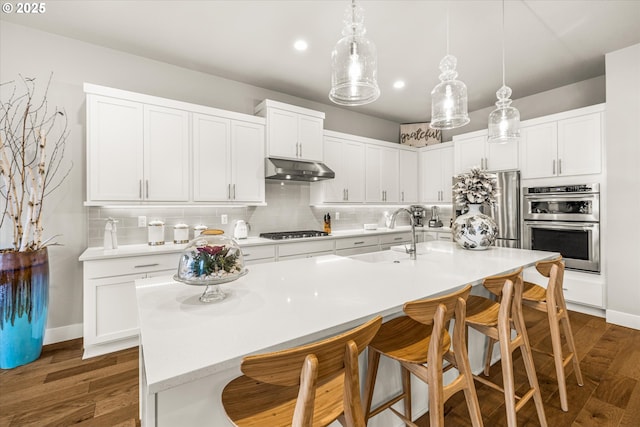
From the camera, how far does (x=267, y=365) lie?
684 millimetres

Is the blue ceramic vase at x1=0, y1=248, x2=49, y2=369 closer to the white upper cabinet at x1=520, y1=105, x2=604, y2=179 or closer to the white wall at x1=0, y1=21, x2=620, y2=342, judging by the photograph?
the white wall at x1=0, y1=21, x2=620, y2=342

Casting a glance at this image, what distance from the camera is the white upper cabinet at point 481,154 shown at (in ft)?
13.2

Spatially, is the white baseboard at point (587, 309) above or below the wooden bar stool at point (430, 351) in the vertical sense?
below

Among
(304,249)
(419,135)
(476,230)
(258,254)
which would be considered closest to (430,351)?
(476,230)

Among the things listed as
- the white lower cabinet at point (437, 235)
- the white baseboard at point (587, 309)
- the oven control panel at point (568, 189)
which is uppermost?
the oven control panel at point (568, 189)

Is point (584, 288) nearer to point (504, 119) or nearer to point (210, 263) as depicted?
point (504, 119)

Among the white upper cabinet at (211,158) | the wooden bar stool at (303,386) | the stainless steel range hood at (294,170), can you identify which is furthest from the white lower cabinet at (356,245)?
the wooden bar stool at (303,386)

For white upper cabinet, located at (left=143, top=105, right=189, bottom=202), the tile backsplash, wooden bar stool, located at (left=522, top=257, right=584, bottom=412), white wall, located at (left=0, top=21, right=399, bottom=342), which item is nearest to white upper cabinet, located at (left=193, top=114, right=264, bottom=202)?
white upper cabinet, located at (left=143, top=105, right=189, bottom=202)

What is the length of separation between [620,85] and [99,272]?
17.9ft

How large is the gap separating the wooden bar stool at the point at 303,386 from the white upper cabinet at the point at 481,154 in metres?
4.12

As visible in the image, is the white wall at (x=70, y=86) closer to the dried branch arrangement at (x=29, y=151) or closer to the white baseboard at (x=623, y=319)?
the dried branch arrangement at (x=29, y=151)

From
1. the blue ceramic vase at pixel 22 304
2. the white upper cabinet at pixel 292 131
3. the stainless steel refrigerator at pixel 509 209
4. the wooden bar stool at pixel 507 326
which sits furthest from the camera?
the stainless steel refrigerator at pixel 509 209

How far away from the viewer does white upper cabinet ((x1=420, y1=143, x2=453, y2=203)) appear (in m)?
5.01

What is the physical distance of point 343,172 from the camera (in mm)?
4465
